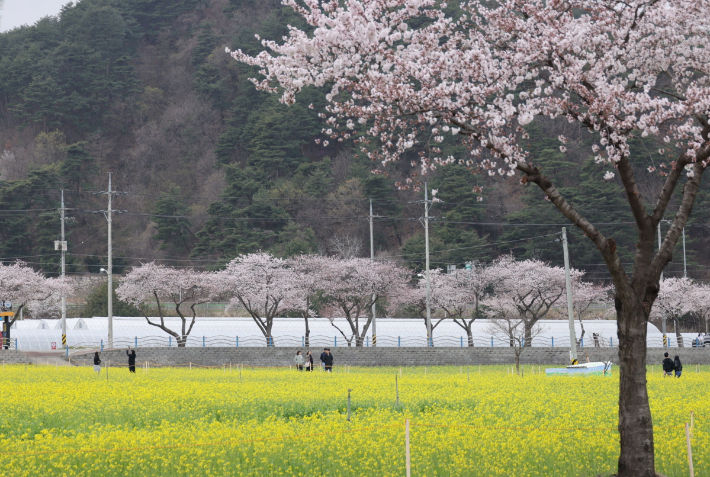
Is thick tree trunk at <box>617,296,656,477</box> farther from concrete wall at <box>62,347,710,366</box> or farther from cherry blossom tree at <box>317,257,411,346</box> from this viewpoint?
cherry blossom tree at <box>317,257,411,346</box>

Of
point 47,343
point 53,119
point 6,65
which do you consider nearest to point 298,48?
point 47,343

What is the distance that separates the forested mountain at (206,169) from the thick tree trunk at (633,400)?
43233 mm

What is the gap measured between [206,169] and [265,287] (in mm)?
41051

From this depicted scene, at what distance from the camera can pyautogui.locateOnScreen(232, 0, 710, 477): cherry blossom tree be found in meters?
9.74

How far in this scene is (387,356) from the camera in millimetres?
45469

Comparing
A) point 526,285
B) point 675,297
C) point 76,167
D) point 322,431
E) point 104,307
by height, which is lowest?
point 322,431

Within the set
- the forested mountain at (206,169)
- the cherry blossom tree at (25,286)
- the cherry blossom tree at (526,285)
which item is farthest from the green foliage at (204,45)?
the cherry blossom tree at (526,285)

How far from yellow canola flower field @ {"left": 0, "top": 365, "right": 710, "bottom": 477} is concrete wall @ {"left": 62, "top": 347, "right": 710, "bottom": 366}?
22419 millimetres

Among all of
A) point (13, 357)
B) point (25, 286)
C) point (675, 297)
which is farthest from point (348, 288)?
point (675, 297)

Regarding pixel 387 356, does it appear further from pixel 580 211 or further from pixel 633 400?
pixel 633 400

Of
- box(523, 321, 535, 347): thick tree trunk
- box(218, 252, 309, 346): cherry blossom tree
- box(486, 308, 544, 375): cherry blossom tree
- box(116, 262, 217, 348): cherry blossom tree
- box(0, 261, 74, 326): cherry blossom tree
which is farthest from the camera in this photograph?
box(116, 262, 217, 348): cherry blossom tree

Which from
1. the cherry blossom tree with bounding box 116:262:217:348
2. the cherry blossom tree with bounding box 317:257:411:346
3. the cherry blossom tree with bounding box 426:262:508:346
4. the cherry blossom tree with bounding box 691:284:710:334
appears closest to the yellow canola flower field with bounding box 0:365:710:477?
the cherry blossom tree with bounding box 317:257:411:346

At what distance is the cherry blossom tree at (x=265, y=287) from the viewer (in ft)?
170

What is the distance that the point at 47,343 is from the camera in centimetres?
4853
